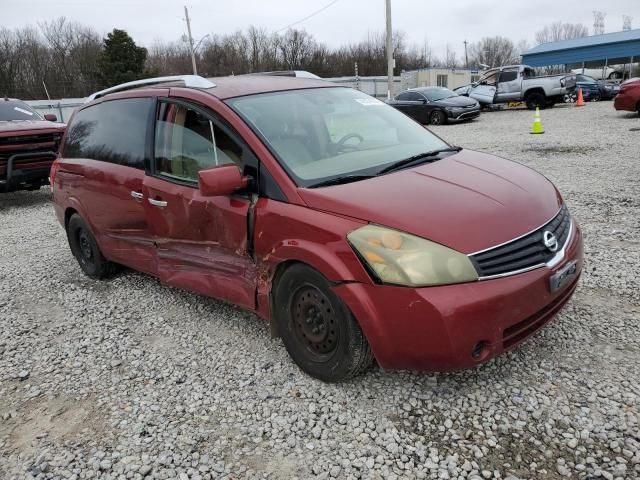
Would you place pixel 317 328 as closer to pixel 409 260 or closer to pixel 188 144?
pixel 409 260

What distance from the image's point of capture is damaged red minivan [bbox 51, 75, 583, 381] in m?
2.42

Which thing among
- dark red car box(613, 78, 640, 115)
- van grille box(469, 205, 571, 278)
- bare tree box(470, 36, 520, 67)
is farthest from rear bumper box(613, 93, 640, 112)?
bare tree box(470, 36, 520, 67)

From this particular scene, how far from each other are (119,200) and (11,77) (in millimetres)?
55365

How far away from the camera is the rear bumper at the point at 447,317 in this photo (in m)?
2.34

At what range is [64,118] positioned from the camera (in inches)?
1225

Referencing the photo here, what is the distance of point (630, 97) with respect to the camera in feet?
48.0

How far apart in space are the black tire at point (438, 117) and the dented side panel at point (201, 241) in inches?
637

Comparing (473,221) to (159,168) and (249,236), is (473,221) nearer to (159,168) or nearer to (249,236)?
(249,236)

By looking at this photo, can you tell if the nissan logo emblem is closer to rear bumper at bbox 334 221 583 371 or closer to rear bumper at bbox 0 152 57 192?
rear bumper at bbox 334 221 583 371

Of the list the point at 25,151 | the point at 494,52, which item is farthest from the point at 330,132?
the point at 494,52

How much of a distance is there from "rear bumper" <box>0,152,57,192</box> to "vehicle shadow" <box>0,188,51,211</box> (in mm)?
987

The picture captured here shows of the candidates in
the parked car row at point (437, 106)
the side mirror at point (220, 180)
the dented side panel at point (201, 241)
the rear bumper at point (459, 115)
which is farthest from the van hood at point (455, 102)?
the side mirror at point (220, 180)

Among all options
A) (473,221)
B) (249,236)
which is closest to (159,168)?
(249,236)

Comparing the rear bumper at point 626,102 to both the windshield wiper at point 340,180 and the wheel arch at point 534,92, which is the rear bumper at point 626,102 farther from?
the windshield wiper at point 340,180
